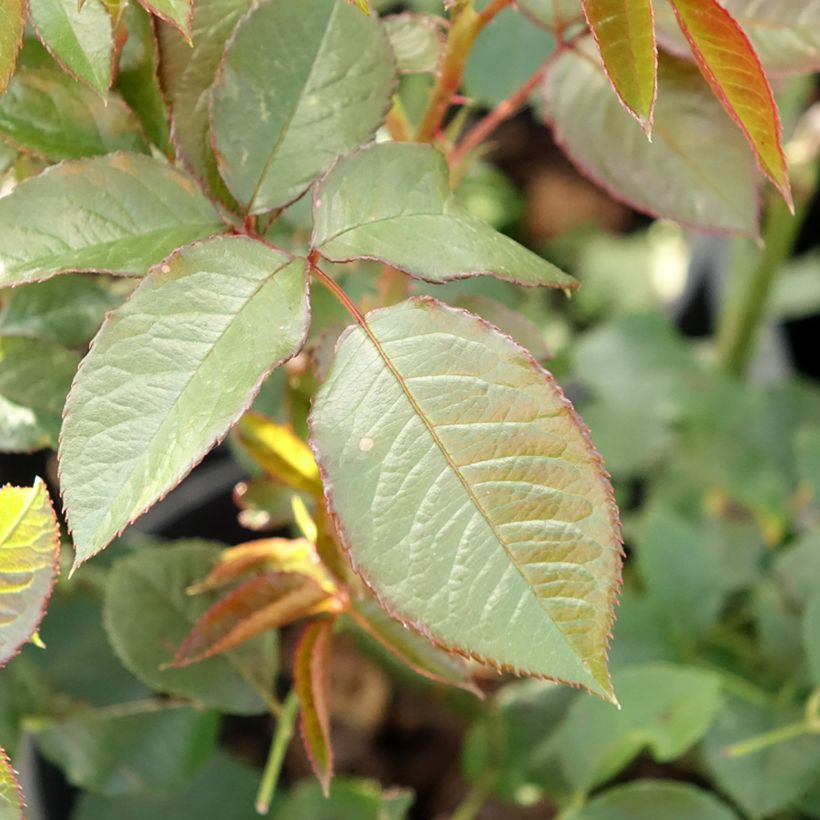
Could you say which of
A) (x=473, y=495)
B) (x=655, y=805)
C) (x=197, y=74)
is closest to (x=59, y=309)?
(x=197, y=74)

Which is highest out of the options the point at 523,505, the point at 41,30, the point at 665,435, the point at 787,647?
the point at 41,30

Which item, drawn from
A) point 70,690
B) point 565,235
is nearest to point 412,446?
point 70,690

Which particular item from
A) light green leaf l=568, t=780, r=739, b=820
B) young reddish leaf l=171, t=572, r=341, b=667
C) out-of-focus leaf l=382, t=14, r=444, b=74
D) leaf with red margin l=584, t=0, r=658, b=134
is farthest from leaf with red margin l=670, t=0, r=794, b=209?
light green leaf l=568, t=780, r=739, b=820

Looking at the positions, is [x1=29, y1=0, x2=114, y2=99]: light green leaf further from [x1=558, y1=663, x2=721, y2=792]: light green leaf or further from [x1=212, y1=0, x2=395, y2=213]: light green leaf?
[x1=558, y1=663, x2=721, y2=792]: light green leaf

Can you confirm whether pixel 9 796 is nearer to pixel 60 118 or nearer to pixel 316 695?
pixel 316 695

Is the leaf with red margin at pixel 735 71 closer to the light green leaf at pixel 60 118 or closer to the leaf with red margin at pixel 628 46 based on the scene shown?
the leaf with red margin at pixel 628 46

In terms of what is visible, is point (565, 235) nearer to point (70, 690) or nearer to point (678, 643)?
point (678, 643)

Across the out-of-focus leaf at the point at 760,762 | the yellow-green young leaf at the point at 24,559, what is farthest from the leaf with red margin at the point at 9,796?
the out-of-focus leaf at the point at 760,762
